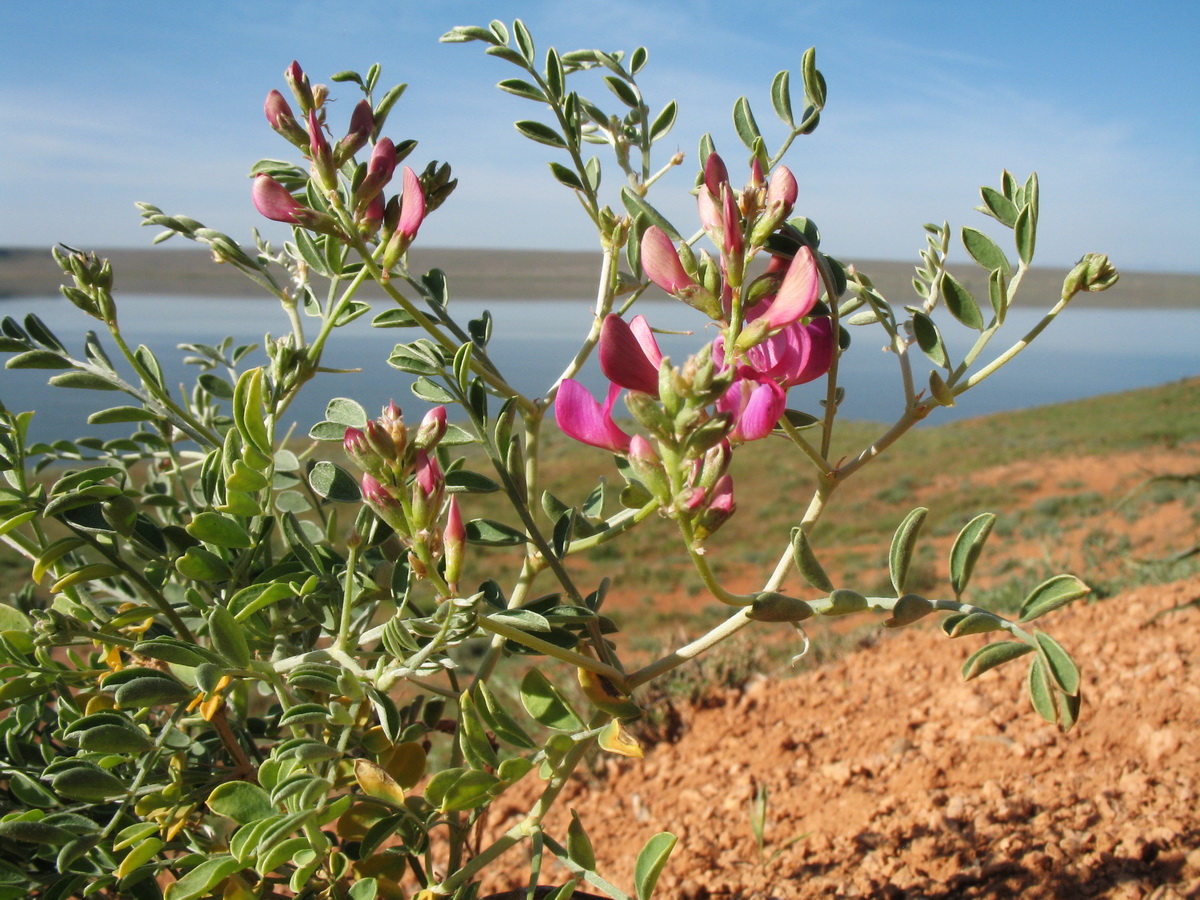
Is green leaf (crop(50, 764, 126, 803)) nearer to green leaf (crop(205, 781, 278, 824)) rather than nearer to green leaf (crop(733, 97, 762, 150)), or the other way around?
green leaf (crop(205, 781, 278, 824))

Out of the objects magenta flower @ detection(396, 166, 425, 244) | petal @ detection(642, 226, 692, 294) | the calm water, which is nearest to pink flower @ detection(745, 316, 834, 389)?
petal @ detection(642, 226, 692, 294)

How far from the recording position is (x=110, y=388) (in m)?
1.03

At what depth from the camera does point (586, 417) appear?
2.53 ft

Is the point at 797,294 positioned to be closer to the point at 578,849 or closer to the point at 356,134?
the point at 356,134

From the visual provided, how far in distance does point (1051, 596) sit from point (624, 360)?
438 mm

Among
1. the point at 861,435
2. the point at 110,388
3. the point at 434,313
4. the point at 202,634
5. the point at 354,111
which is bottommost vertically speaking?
the point at 861,435

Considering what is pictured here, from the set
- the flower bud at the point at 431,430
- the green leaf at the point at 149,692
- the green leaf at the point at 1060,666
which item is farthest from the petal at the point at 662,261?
the green leaf at the point at 149,692

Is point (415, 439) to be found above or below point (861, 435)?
above

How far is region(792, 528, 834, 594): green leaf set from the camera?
713 mm

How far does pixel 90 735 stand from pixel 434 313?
57cm

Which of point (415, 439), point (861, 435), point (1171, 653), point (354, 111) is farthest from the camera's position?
point (861, 435)

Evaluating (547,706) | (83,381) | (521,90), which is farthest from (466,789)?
(521,90)

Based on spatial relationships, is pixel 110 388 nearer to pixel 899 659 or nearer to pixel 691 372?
pixel 691 372

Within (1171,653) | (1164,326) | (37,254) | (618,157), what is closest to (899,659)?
(1171,653)
